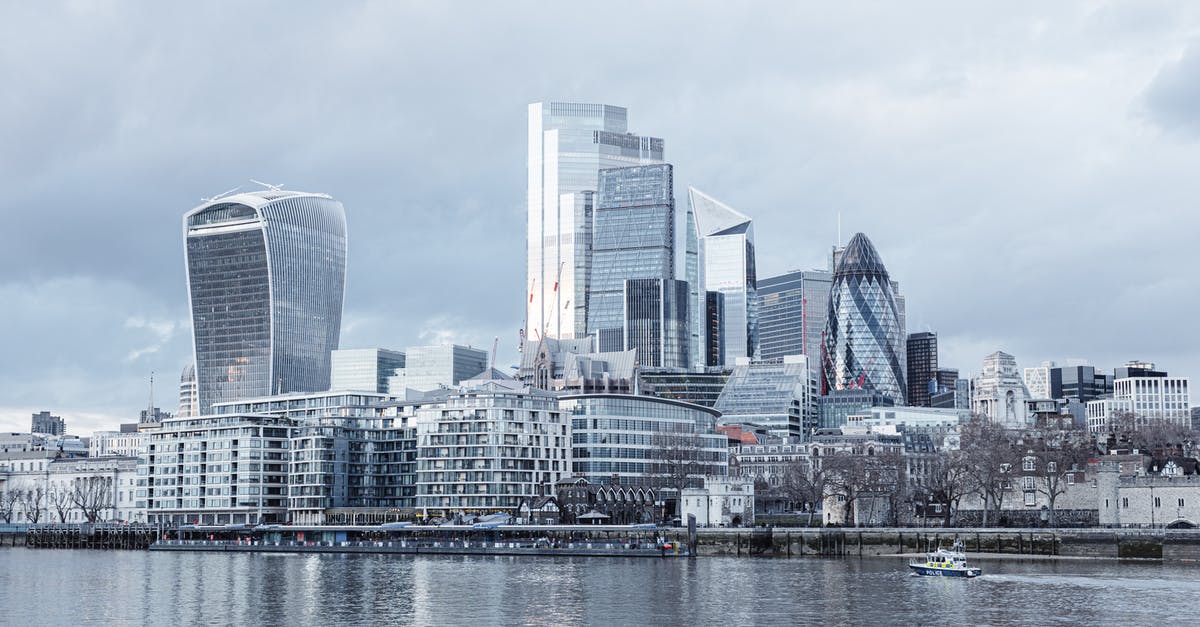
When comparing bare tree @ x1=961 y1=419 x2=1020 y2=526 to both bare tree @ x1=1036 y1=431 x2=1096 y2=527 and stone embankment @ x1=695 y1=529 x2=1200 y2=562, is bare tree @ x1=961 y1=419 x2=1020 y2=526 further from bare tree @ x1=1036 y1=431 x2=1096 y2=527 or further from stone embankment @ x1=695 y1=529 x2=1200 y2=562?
stone embankment @ x1=695 y1=529 x2=1200 y2=562

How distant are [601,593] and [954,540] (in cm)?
6033

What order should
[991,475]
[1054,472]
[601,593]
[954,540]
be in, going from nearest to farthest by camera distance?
1. [601,593]
2. [954,540]
3. [991,475]
4. [1054,472]

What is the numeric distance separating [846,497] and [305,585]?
90908 millimetres

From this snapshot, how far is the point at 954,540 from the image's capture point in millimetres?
162625

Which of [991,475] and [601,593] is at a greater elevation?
[991,475]

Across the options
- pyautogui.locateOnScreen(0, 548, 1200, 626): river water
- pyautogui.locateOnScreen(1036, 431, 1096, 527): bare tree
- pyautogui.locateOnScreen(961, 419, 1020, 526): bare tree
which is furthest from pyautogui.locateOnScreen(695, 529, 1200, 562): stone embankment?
pyautogui.locateOnScreen(961, 419, 1020, 526): bare tree

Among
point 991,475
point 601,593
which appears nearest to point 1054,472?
point 991,475

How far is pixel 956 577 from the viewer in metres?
132

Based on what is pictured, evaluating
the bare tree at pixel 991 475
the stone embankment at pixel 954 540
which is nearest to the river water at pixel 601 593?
the stone embankment at pixel 954 540

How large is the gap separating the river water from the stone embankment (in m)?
4.74

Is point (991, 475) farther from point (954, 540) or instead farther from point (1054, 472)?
point (954, 540)

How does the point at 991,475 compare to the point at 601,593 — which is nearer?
the point at 601,593

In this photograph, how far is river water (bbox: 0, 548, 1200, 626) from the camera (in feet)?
324

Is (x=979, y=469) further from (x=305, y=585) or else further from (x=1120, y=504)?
(x=305, y=585)
